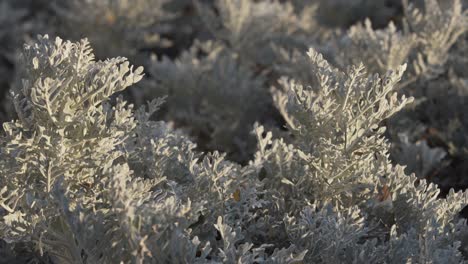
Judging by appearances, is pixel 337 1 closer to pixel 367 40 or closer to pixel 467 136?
pixel 367 40

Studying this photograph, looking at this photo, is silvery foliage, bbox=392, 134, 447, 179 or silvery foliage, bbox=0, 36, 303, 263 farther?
silvery foliage, bbox=392, 134, 447, 179

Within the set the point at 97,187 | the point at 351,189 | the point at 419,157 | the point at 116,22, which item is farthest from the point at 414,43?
the point at 116,22

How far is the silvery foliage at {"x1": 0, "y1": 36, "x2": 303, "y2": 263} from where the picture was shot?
1.78 meters

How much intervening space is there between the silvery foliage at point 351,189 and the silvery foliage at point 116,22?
2380 mm

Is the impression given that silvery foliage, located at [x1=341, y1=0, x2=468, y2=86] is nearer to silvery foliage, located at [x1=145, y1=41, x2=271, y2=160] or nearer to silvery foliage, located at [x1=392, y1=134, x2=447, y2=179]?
silvery foliage, located at [x1=392, y1=134, x2=447, y2=179]

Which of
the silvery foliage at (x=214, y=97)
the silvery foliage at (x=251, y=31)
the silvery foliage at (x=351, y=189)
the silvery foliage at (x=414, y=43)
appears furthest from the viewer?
the silvery foliage at (x=251, y=31)

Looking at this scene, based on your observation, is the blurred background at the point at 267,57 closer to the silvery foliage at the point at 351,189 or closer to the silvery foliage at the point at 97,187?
the silvery foliage at the point at 351,189

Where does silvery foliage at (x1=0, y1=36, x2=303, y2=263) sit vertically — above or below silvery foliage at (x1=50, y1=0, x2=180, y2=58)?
below

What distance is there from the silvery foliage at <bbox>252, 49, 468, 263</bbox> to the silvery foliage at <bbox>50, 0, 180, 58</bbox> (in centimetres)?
238

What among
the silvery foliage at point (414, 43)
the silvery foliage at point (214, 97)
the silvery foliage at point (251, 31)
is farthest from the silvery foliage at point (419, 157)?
→ the silvery foliage at point (251, 31)

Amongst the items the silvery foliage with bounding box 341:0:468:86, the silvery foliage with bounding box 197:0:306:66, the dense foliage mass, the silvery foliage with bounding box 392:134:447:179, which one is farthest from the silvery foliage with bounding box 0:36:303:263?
the silvery foliage with bounding box 197:0:306:66

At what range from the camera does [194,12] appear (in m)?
5.52

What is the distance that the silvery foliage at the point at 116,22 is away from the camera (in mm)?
4469

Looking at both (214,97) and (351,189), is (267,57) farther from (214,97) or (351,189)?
(351,189)
